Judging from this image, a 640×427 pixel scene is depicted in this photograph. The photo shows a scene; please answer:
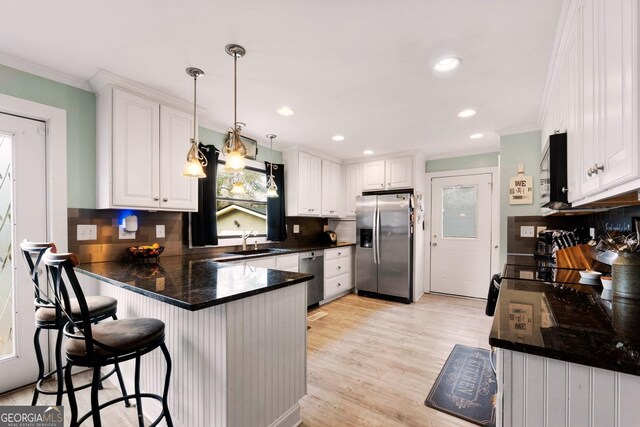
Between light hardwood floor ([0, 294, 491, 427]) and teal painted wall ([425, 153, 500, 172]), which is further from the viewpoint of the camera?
teal painted wall ([425, 153, 500, 172])

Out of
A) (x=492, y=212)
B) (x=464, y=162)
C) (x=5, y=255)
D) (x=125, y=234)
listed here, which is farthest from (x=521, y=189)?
(x=5, y=255)

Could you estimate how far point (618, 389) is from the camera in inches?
29.1

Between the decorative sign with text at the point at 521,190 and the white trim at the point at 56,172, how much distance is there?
14.1 feet

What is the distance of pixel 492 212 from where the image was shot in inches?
166

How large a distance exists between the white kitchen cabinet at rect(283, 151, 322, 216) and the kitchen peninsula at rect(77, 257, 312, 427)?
2.29 meters

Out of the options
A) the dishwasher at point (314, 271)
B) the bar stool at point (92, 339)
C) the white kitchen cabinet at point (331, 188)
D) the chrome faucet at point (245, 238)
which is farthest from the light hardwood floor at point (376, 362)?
the white kitchen cabinet at point (331, 188)

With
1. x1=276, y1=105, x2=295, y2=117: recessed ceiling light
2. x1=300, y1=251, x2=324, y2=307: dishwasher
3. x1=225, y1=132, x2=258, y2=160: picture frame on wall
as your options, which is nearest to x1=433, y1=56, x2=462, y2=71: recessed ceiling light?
x1=276, y1=105, x2=295, y2=117: recessed ceiling light

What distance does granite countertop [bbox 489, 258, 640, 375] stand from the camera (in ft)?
2.52

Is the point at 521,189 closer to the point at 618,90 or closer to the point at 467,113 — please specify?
the point at 467,113

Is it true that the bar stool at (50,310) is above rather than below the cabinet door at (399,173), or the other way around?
below

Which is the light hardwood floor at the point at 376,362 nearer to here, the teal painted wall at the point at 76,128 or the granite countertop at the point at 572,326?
the granite countertop at the point at 572,326

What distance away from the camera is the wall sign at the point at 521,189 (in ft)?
10.3

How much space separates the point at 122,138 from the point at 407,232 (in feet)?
11.7

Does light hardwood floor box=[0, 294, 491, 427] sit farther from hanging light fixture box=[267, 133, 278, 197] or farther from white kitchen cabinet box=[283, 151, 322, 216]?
hanging light fixture box=[267, 133, 278, 197]
